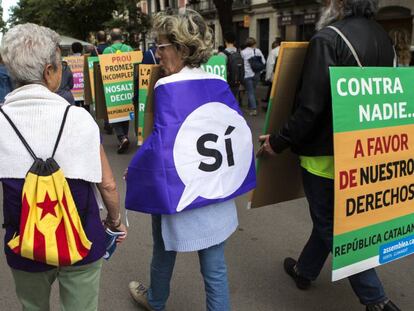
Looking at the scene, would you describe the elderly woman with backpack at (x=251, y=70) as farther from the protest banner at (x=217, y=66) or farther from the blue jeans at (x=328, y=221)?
the blue jeans at (x=328, y=221)

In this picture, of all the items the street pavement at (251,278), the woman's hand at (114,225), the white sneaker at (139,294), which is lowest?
the street pavement at (251,278)

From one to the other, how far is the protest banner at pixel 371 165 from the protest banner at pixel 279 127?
0.40 meters

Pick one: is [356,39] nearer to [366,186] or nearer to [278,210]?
[366,186]

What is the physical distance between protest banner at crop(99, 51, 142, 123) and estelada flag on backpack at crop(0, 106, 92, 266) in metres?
5.34

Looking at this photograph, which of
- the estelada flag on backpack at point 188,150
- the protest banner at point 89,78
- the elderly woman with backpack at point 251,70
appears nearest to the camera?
the estelada flag on backpack at point 188,150

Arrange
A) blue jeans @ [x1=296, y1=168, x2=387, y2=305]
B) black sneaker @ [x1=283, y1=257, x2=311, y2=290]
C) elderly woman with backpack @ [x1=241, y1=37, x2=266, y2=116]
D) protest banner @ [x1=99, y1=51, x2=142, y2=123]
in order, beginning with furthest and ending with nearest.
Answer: elderly woman with backpack @ [x1=241, y1=37, x2=266, y2=116] → protest banner @ [x1=99, y1=51, x2=142, y2=123] → black sneaker @ [x1=283, y1=257, x2=311, y2=290] → blue jeans @ [x1=296, y1=168, x2=387, y2=305]

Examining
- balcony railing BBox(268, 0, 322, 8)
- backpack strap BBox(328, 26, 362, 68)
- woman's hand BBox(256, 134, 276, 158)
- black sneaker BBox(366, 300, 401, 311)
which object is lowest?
black sneaker BBox(366, 300, 401, 311)

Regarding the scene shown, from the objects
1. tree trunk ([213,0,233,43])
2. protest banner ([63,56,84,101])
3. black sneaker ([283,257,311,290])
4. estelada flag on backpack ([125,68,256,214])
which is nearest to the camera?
estelada flag on backpack ([125,68,256,214])

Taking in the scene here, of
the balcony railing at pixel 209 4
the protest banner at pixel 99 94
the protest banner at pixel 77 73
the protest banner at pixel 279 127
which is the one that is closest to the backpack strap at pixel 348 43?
the protest banner at pixel 279 127

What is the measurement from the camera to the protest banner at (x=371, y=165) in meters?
2.10

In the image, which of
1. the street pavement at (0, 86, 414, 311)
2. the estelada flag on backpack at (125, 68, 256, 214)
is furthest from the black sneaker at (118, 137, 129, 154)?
the estelada flag on backpack at (125, 68, 256, 214)

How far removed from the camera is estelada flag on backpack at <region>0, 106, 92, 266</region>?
5.14 ft

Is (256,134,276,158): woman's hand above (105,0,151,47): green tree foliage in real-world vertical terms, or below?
below

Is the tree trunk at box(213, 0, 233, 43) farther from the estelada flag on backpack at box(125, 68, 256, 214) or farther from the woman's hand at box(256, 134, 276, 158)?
the estelada flag on backpack at box(125, 68, 256, 214)
